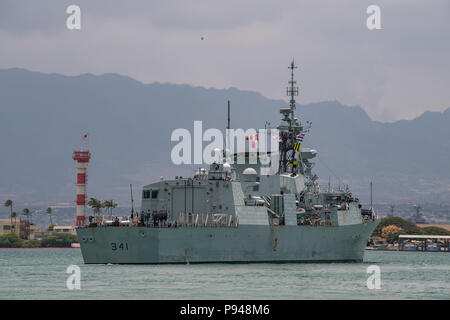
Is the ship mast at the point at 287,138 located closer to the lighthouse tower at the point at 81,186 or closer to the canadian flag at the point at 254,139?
the canadian flag at the point at 254,139

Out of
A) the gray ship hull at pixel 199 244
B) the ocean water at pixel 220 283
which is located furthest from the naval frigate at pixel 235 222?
the ocean water at pixel 220 283

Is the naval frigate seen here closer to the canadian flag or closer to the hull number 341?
the hull number 341

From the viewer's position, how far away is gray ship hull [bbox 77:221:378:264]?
165 feet

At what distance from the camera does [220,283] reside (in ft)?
134

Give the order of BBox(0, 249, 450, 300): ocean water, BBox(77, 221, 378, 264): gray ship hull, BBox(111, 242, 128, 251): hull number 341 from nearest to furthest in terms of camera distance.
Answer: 1. BBox(0, 249, 450, 300): ocean water
2. BBox(77, 221, 378, 264): gray ship hull
3. BBox(111, 242, 128, 251): hull number 341

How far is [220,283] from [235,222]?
494 inches

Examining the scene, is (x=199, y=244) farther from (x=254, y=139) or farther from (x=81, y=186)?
(x=81, y=186)

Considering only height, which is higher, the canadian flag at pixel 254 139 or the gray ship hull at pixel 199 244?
the canadian flag at pixel 254 139

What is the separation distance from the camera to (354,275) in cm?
4878

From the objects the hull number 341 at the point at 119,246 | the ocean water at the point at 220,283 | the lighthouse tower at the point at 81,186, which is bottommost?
the ocean water at the point at 220,283

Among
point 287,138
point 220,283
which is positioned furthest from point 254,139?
point 220,283

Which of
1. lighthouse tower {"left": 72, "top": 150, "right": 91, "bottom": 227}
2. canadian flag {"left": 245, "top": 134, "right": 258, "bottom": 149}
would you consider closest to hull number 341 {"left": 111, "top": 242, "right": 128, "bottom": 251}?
canadian flag {"left": 245, "top": 134, "right": 258, "bottom": 149}

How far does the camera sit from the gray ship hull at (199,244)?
50156mm
